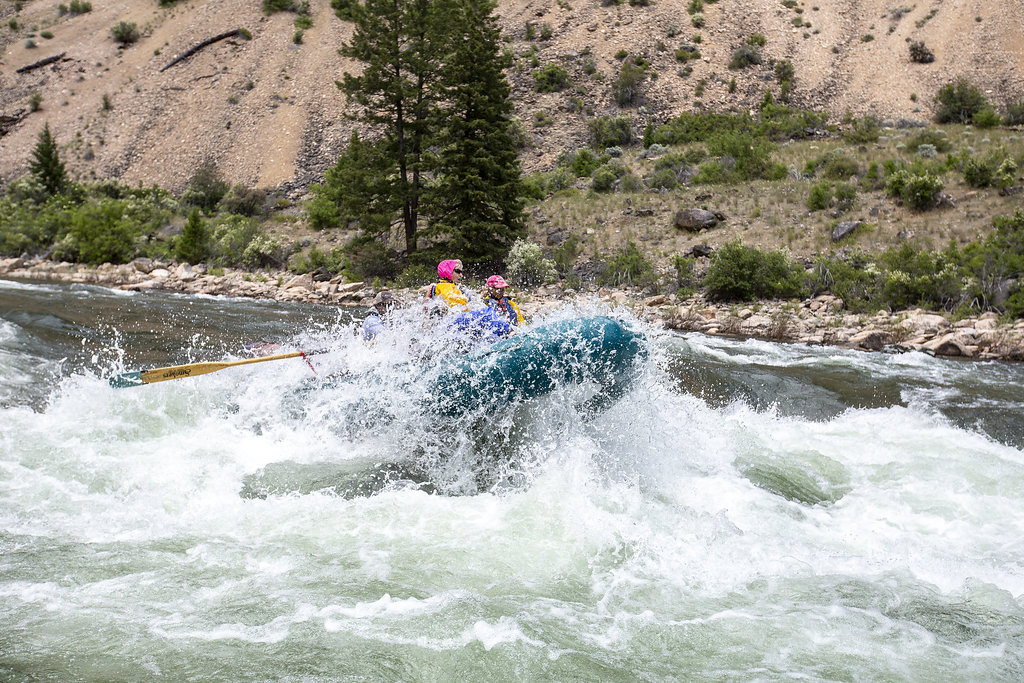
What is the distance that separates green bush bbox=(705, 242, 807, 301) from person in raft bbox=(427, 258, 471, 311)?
9.92 meters

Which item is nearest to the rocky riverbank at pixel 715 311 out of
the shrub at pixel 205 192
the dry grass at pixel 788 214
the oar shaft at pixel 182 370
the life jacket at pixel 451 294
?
the dry grass at pixel 788 214

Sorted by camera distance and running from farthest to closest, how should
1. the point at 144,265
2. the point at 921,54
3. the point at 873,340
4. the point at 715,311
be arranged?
the point at 921,54 → the point at 144,265 → the point at 715,311 → the point at 873,340

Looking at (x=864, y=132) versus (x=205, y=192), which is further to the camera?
(x=205, y=192)

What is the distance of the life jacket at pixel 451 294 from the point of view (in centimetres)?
725

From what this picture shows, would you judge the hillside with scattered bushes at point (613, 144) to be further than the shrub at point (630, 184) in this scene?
No

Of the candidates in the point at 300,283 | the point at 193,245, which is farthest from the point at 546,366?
the point at 193,245

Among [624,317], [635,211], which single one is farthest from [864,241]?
[624,317]

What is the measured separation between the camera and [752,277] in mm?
16062

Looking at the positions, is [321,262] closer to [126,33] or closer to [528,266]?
[528,266]

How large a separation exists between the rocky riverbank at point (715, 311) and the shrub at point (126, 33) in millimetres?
30742

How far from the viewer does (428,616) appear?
3883 mm

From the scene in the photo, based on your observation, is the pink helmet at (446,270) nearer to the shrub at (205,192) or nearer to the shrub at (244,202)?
the shrub at (244,202)

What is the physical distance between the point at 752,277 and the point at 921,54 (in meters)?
27.1

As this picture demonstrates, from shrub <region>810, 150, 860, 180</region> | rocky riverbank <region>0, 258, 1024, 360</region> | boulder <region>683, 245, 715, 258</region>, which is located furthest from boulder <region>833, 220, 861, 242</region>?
shrub <region>810, 150, 860, 180</region>
